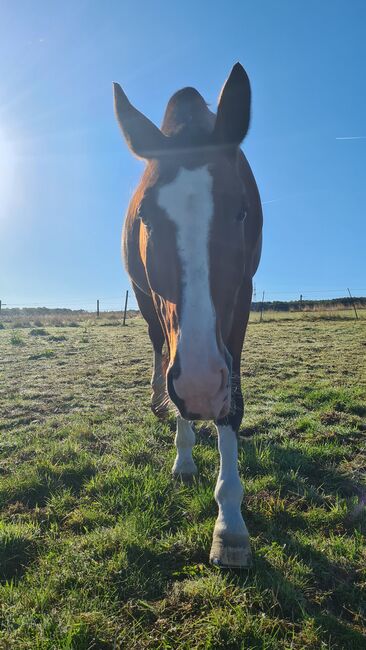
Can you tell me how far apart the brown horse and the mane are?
0.07 feet

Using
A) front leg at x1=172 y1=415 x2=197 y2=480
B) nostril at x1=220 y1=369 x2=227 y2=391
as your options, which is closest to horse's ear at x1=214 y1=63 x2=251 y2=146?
nostril at x1=220 y1=369 x2=227 y2=391

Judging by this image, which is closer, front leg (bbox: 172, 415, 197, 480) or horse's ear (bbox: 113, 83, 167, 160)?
horse's ear (bbox: 113, 83, 167, 160)

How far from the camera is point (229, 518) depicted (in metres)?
2.59

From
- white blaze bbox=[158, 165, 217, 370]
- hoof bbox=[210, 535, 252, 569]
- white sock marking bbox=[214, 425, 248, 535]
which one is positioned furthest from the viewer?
white sock marking bbox=[214, 425, 248, 535]

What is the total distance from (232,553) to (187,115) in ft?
9.80

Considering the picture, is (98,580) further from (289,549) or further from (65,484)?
(65,484)

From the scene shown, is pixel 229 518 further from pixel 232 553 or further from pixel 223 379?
pixel 223 379

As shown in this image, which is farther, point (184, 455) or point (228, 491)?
point (184, 455)

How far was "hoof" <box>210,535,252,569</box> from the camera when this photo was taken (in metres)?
2.35

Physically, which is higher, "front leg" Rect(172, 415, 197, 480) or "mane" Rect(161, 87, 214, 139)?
"mane" Rect(161, 87, 214, 139)

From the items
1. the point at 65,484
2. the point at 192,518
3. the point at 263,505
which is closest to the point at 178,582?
the point at 192,518

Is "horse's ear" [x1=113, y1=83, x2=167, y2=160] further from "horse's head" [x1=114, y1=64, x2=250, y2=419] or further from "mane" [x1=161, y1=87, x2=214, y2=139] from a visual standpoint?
"mane" [x1=161, y1=87, x2=214, y2=139]

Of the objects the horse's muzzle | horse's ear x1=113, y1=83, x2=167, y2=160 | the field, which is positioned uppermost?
horse's ear x1=113, y1=83, x2=167, y2=160

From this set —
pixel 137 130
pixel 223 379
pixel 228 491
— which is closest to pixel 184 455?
pixel 228 491
